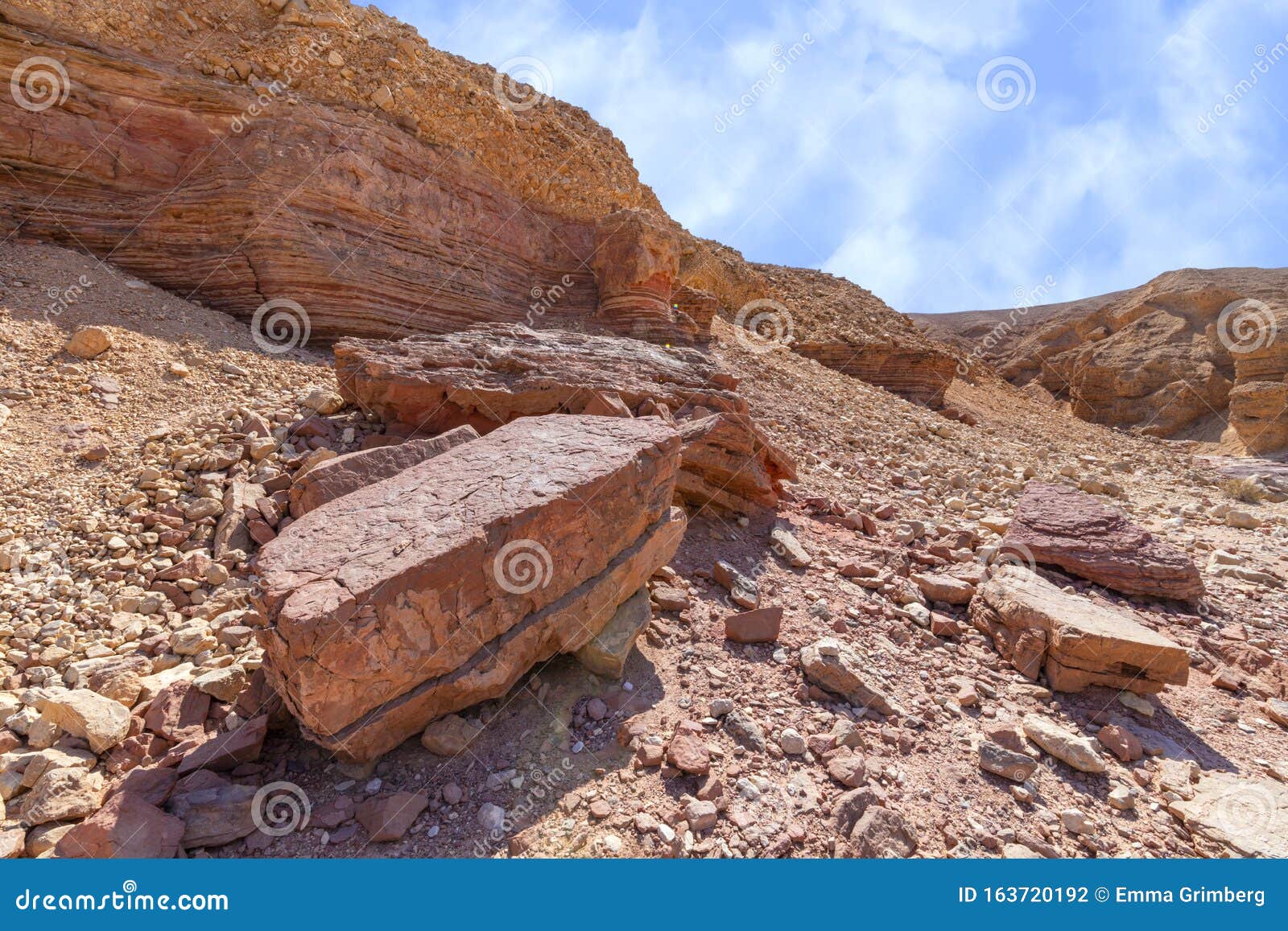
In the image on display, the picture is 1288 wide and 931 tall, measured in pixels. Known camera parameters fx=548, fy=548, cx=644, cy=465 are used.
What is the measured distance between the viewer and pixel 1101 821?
274cm

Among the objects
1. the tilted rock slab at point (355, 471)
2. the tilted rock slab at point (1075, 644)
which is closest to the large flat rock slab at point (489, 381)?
the tilted rock slab at point (355, 471)

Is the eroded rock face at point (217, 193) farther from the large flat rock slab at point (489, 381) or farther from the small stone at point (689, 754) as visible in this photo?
the small stone at point (689, 754)

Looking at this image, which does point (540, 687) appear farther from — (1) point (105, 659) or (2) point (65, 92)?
(2) point (65, 92)

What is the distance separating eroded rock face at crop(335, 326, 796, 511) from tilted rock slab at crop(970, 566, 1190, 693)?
2312 mm

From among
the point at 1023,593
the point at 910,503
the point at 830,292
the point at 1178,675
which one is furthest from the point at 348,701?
the point at 830,292

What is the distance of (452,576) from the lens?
264 centimetres

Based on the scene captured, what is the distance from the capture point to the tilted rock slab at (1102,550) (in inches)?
194

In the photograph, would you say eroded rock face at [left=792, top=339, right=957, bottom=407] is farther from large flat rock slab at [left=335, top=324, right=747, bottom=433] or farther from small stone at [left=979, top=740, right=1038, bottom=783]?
small stone at [left=979, top=740, right=1038, bottom=783]

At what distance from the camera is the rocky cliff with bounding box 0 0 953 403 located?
8055 millimetres

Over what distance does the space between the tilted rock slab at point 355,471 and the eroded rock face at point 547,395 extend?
1.36 m

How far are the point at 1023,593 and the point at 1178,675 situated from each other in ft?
3.06

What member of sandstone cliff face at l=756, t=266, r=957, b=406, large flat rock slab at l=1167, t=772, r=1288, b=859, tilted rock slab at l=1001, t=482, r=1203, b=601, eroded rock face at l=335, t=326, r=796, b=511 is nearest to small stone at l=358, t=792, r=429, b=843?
eroded rock face at l=335, t=326, r=796, b=511

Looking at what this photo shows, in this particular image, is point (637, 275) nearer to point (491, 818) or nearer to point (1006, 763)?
point (1006, 763)

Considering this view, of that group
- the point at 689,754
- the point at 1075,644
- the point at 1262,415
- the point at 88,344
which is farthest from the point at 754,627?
the point at 1262,415
